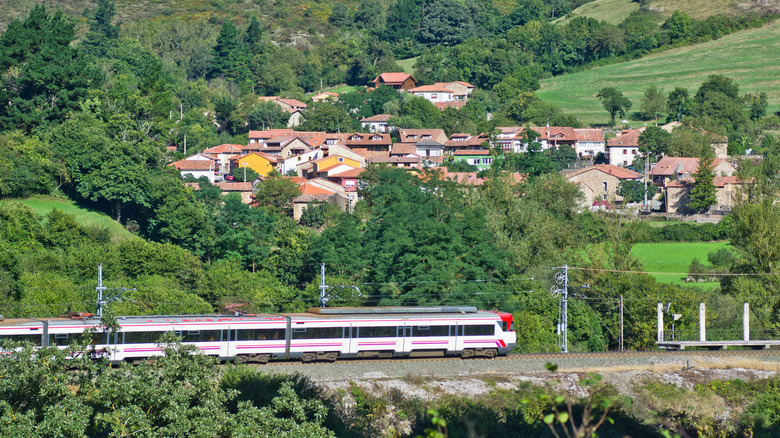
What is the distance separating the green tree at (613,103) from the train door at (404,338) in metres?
84.5

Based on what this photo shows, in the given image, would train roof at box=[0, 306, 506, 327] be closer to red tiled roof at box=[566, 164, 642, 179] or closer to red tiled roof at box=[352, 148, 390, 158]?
red tiled roof at box=[566, 164, 642, 179]

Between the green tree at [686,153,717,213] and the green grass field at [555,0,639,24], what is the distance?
75.0 metres

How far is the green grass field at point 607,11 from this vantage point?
14650 cm

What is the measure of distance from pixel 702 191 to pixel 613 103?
119 feet

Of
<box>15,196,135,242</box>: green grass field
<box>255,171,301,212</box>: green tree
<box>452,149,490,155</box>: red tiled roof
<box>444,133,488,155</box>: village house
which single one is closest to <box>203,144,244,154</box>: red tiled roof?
<box>255,171,301,212</box>: green tree

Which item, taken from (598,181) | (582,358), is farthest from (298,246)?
(598,181)

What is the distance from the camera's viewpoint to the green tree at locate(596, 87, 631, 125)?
355ft

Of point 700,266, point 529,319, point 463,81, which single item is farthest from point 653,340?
→ point 463,81

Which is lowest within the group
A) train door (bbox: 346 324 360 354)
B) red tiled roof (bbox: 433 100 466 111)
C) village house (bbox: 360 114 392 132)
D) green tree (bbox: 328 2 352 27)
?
train door (bbox: 346 324 360 354)

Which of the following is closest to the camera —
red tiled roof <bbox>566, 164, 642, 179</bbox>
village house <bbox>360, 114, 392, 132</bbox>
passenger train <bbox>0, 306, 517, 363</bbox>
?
passenger train <bbox>0, 306, 517, 363</bbox>

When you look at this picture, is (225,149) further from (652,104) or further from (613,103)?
(652,104)

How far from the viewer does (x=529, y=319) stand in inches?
1528

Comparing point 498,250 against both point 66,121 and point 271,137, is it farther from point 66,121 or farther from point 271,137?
point 271,137

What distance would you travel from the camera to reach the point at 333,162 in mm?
80750
